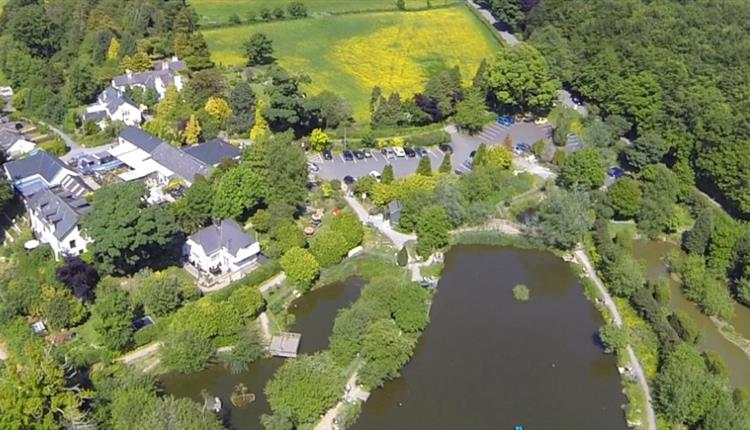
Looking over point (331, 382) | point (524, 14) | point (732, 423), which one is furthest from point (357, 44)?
point (732, 423)

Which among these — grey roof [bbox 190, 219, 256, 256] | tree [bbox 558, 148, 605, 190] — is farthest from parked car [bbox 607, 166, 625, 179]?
grey roof [bbox 190, 219, 256, 256]

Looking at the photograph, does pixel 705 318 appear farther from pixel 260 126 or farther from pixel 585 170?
pixel 260 126

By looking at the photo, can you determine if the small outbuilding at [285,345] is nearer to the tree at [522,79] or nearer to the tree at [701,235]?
the tree at [701,235]

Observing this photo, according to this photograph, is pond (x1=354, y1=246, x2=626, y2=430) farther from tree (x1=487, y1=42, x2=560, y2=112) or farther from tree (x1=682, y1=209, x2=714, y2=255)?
tree (x1=487, y1=42, x2=560, y2=112)

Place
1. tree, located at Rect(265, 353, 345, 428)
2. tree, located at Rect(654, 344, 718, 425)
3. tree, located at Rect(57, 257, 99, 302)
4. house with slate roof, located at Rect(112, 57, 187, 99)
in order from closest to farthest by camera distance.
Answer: tree, located at Rect(654, 344, 718, 425) < tree, located at Rect(265, 353, 345, 428) < tree, located at Rect(57, 257, 99, 302) < house with slate roof, located at Rect(112, 57, 187, 99)

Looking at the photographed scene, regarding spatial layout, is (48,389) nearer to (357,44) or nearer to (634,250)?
(634,250)

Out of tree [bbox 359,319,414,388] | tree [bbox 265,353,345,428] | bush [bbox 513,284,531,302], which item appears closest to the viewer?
tree [bbox 265,353,345,428]

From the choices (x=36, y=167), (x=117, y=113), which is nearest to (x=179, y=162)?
(x=36, y=167)
